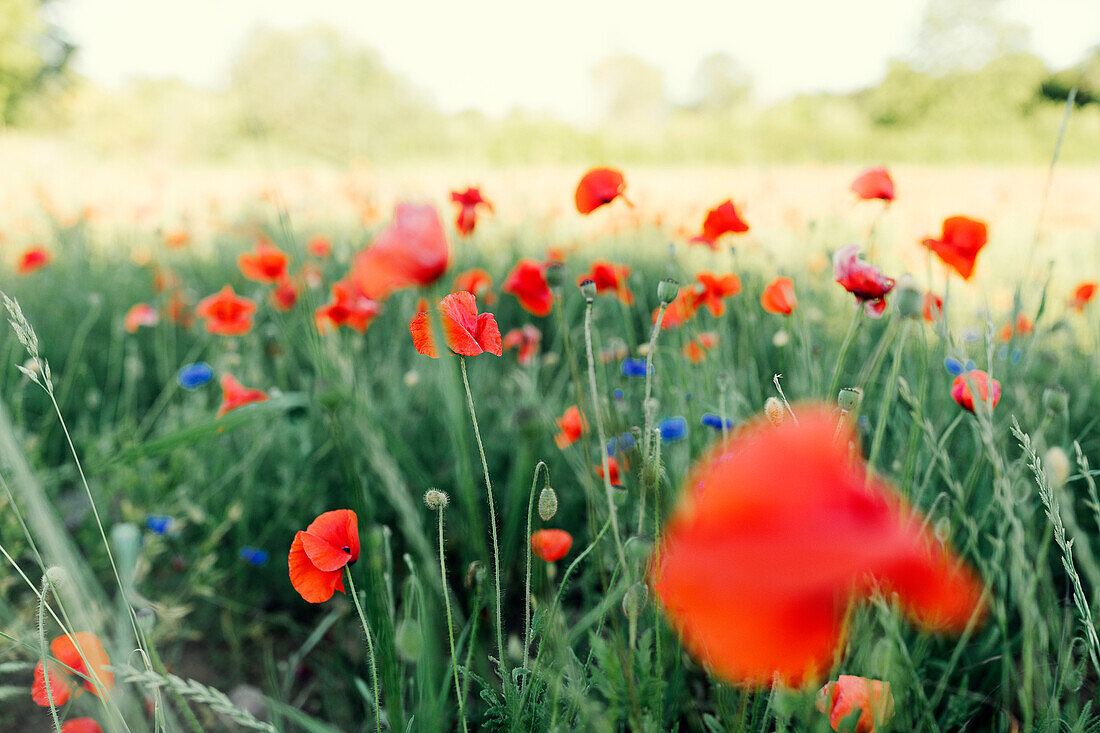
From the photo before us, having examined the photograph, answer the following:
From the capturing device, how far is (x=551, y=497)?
1.85 feet

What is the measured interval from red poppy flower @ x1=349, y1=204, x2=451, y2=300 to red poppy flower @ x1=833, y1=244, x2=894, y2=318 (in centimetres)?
55

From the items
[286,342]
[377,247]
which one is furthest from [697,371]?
[286,342]

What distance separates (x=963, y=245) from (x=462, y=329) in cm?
73

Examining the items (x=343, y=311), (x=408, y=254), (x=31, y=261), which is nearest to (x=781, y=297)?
(x=408, y=254)

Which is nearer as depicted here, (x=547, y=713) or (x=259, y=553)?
(x=547, y=713)

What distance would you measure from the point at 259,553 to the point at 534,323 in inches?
52.1

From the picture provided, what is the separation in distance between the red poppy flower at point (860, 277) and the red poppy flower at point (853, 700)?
437 millimetres

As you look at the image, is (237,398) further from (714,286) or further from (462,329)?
(714,286)

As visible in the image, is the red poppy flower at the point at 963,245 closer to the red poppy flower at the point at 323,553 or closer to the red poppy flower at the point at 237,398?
the red poppy flower at the point at 323,553

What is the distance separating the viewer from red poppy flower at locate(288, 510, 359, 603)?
22.7 inches

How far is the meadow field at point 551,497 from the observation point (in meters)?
0.42

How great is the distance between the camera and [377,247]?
43 cm

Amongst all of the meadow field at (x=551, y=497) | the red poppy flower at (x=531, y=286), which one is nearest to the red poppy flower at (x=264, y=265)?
the meadow field at (x=551, y=497)

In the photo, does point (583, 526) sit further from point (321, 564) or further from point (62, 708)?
point (62, 708)
